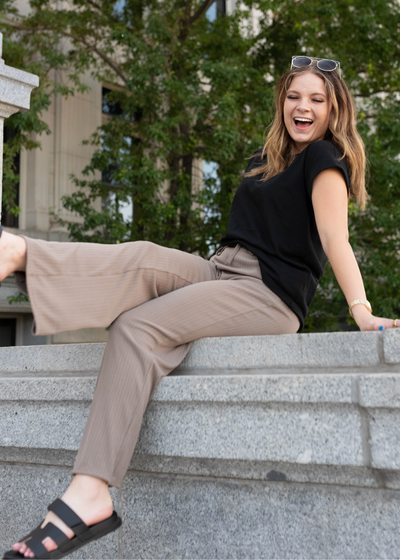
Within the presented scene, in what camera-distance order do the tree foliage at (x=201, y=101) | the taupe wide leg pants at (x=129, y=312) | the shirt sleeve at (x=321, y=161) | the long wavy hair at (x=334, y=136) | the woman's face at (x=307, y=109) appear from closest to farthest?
the taupe wide leg pants at (x=129, y=312) → the shirt sleeve at (x=321, y=161) → the long wavy hair at (x=334, y=136) → the woman's face at (x=307, y=109) → the tree foliage at (x=201, y=101)

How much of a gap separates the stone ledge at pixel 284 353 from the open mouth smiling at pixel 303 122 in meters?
1.07

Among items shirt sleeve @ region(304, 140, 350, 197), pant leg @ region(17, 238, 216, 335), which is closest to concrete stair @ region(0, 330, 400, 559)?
pant leg @ region(17, 238, 216, 335)

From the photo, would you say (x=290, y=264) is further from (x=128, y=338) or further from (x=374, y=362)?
(x=128, y=338)

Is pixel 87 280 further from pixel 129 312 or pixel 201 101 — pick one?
pixel 201 101

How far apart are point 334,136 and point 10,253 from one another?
1495 mm

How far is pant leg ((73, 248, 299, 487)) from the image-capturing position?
6.27ft

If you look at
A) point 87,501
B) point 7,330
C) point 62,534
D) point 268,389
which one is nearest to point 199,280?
point 268,389

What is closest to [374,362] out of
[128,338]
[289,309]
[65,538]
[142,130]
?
[289,309]

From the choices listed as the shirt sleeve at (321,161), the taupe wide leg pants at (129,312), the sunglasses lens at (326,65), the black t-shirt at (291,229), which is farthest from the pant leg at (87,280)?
the sunglasses lens at (326,65)

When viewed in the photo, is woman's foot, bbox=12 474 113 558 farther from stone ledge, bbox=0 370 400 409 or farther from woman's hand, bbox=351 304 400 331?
woman's hand, bbox=351 304 400 331

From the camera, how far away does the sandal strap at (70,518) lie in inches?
69.9

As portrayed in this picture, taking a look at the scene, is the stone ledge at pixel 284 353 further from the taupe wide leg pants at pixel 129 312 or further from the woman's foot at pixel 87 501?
the woman's foot at pixel 87 501

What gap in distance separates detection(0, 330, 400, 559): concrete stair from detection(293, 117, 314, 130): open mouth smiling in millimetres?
1084

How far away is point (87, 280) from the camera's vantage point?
6.90 ft
